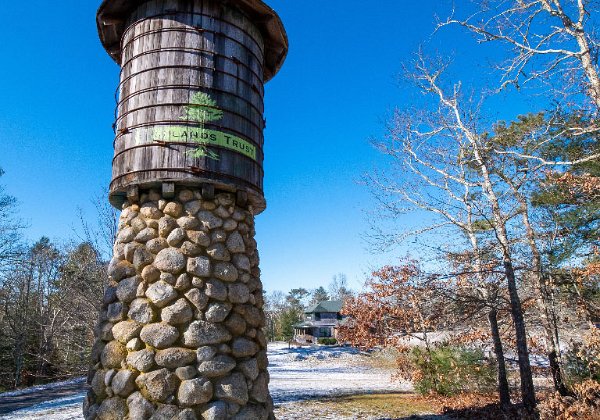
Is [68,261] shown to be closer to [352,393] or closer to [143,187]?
[352,393]

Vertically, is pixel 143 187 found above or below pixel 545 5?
below

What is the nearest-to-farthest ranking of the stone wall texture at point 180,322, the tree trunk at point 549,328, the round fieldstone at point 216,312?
the stone wall texture at point 180,322
the round fieldstone at point 216,312
the tree trunk at point 549,328

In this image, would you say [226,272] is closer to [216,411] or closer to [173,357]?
[173,357]

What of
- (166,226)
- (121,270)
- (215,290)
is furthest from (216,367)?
(166,226)

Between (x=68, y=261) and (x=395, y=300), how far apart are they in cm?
2402

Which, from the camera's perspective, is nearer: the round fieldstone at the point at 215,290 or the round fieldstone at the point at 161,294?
the round fieldstone at the point at 161,294

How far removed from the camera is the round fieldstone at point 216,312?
4.61 m

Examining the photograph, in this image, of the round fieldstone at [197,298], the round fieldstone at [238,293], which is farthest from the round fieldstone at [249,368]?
the round fieldstone at [197,298]

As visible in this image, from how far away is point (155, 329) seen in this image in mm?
4422

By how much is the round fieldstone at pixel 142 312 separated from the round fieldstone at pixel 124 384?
547 mm

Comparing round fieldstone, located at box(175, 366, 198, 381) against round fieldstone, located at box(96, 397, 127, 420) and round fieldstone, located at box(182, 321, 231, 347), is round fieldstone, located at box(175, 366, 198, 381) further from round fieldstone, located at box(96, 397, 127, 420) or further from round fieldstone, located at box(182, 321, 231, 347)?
round fieldstone, located at box(96, 397, 127, 420)

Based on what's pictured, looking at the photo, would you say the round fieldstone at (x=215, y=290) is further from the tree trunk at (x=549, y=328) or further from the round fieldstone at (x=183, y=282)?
the tree trunk at (x=549, y=328)

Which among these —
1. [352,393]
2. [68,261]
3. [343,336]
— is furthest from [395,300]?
[68,261]

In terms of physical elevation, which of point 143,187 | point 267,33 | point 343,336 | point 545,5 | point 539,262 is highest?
point 545,5
